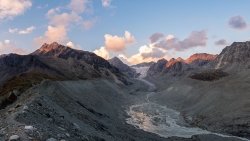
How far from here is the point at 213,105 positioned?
76.4m

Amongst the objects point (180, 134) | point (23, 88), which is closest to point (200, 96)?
point (180, 134)

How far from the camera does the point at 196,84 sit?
Result: 4651 inches

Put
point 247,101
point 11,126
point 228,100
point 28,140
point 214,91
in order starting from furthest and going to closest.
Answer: point 214,91
point 228,100
point 247,101
point 11,126
point 28,140

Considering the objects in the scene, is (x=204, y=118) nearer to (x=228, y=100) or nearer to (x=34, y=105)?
(x=228, y=100)

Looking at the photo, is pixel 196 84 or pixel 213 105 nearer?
pixel 213 105

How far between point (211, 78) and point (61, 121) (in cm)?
10347

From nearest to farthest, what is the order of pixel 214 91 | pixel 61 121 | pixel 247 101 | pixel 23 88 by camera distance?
pixel 61 121 → pixel 23 88 → pixel 247 101 → pixel 214 91

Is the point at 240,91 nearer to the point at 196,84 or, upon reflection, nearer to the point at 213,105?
the point at 213,105

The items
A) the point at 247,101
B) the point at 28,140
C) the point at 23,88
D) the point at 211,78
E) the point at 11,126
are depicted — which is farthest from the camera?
the point at 211,78

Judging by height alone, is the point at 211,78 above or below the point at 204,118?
above

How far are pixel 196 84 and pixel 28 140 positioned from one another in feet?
363

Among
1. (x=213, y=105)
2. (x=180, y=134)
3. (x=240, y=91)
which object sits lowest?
(x=180, y=134)

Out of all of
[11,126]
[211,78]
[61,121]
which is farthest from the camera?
[211,78]

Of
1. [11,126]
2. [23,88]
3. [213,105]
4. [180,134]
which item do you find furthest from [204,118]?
[11,126]
